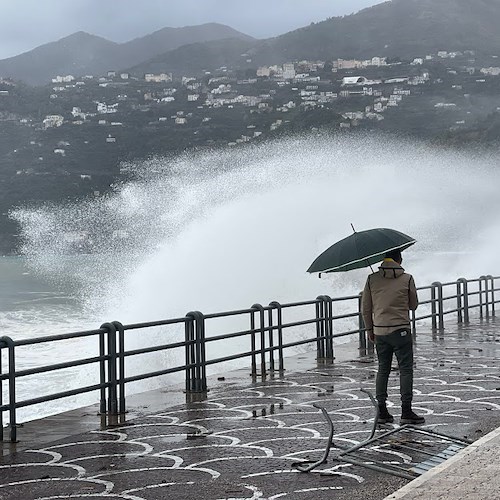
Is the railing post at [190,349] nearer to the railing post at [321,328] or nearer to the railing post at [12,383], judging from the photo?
the railing post at [12,383]

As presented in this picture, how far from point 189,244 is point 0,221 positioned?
67091 millimetres

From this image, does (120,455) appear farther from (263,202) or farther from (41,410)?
(263,202)

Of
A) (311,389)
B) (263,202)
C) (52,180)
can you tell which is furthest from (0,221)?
(311,389)

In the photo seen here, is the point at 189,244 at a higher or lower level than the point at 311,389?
higher

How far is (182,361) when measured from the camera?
2811 cm

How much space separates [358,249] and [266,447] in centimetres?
209

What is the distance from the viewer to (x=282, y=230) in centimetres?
4800

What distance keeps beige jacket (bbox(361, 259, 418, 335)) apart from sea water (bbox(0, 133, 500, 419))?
15491mm

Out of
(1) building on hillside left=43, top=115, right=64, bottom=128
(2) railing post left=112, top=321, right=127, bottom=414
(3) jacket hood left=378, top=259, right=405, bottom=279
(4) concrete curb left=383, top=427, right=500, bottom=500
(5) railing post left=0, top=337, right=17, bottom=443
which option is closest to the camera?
(4) concrete curb left=383, top=427, right=500, bottom=500

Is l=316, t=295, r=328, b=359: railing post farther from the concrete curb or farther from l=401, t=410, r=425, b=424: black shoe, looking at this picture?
the concrete curb

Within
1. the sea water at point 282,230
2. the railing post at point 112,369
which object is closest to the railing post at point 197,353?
the railing post at point 112,369

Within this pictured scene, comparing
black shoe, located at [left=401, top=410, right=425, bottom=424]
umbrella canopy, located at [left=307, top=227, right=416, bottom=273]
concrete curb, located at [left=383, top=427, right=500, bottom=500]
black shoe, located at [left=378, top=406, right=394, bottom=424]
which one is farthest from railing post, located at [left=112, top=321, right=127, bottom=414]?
concrete curb, located at [left=383, top=427, right=500, bottom=500]

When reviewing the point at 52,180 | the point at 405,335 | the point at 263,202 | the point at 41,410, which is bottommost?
the point at 41,410

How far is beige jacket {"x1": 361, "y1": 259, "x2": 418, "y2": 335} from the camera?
10930 millimetres
